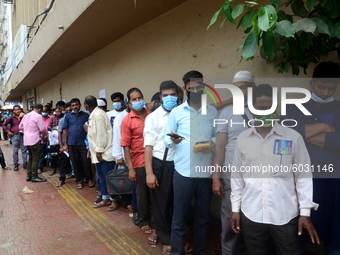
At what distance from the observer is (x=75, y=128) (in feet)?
17.3

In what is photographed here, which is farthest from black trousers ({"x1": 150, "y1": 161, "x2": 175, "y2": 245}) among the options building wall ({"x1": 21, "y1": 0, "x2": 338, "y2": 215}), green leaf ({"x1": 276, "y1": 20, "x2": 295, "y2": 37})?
green leaf ({"x1": 276, "y1": 20, "x2": 295, "y2": 37})

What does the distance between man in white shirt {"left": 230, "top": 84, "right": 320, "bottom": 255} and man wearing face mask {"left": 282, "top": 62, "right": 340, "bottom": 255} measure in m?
0.22

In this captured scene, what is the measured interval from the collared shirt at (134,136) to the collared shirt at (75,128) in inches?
91.5

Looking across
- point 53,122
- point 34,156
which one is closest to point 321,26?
point 34,156

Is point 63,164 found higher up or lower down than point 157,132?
lower down

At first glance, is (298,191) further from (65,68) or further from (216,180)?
(65,68)

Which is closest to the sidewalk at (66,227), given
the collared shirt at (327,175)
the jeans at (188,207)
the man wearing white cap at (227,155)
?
the jeans at (188,207)

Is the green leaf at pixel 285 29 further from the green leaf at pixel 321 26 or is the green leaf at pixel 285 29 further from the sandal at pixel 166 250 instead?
the sandal at pixel 166 250

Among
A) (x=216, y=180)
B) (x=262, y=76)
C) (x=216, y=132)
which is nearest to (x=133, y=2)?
(x=262, y=76)

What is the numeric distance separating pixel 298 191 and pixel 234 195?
485 millimetres

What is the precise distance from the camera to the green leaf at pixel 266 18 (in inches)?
46.5

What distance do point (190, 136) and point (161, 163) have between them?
538mm

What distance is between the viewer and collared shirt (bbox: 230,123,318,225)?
177cm

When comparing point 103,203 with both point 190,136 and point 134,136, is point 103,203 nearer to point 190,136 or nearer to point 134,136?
point 134,136
